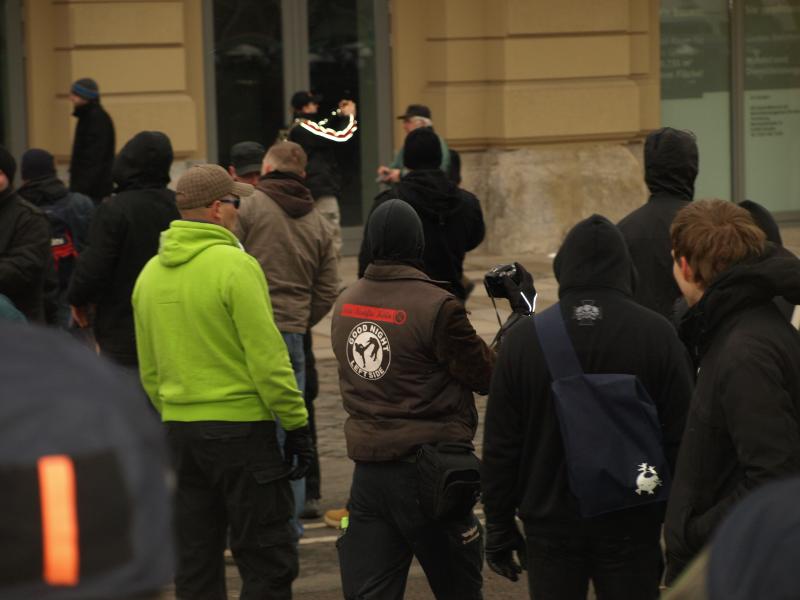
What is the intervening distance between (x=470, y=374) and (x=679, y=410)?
0.79 meters

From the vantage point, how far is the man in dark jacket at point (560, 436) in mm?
4457

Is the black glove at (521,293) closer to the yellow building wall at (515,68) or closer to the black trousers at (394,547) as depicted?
the black trousers at (394,547)

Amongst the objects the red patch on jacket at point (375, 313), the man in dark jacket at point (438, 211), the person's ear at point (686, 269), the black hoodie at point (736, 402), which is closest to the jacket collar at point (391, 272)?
the red patch on jacket at point (375, 313)

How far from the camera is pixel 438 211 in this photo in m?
7.36

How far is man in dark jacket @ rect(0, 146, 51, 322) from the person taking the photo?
686 cm

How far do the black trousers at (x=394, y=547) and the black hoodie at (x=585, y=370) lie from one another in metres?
0.51

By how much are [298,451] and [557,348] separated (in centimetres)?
134

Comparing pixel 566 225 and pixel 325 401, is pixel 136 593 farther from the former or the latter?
pixel 566 225

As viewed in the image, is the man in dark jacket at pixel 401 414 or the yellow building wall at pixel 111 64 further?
the yellow building wall at pixel 111 64

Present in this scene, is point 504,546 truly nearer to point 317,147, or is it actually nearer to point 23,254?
point 23,254

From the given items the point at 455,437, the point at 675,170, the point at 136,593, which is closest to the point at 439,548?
the point at 455,437

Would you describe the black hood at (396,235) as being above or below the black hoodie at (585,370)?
above

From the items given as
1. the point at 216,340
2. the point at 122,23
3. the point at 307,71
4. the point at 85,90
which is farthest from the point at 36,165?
the point at 307,71

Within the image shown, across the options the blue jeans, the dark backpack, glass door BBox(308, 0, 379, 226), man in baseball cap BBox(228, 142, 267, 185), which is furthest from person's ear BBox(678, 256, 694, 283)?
glass door BBox(308, 0, 379, 226)
